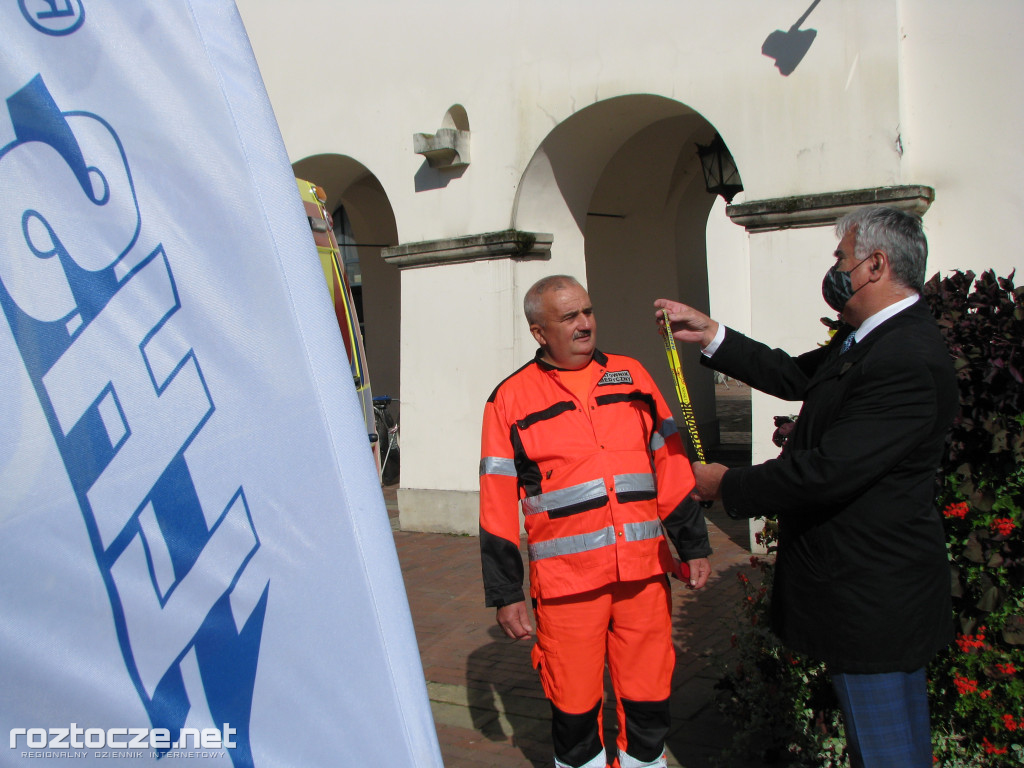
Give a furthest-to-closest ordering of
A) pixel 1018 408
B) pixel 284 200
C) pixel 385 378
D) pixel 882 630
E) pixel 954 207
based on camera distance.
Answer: pixel 385 378 < pixel 954 207 < pixel 1018 408 < pixel 882 630 < pixel 284 200

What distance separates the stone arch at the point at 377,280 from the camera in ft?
40.3

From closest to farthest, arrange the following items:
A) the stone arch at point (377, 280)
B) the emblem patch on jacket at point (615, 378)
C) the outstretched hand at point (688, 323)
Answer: the outstretched hand at point (688, 323) → the emblem patch on jacket at point (615, 378) → the stone arch at point (377, 280)

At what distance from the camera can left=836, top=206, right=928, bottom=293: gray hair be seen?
227cm

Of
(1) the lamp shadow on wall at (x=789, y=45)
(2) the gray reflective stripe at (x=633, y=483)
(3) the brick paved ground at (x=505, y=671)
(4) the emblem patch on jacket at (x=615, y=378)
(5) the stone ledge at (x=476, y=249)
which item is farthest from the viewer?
(5) the stone ledge at (x=476, y=249)

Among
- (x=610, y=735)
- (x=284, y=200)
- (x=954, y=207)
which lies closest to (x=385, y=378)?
(x=954, y=207)

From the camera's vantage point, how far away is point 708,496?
8.29ft

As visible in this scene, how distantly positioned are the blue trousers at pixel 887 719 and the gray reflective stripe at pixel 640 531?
2.77 feet

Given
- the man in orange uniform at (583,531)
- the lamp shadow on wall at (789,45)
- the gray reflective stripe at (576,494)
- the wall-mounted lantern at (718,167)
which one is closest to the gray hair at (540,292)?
the man in orange uniform at (583,531)

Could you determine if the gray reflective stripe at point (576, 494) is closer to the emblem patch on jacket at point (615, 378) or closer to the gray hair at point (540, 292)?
the emblem patch on jacket at point (615, 378)

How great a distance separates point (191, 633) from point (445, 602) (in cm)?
490

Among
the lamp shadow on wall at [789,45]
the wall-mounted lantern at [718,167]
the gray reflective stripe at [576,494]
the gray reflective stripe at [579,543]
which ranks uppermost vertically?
the lamp shadow on wall at [789,45]

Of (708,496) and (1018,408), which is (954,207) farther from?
(708,496)

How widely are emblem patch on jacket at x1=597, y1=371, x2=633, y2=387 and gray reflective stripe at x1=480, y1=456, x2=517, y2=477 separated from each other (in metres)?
Answer: 0.42

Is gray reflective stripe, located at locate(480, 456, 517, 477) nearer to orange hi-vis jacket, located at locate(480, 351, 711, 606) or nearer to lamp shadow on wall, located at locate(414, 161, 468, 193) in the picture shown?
orange hi-vis jacket, located at locate(480, 351, 711, 606)
